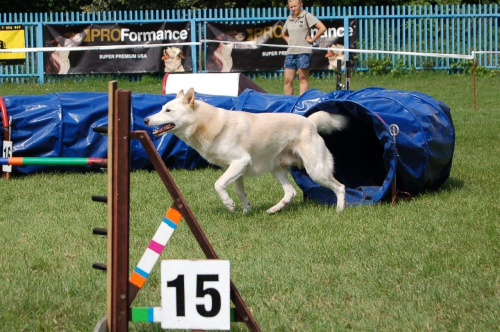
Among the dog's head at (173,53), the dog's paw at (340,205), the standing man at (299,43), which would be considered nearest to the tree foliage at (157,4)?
the dog's head at (173,53)

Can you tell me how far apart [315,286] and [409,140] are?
9.90 feet

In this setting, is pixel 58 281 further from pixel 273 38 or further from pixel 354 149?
pixel 273 38

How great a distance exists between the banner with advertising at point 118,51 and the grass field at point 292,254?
39.3 ft

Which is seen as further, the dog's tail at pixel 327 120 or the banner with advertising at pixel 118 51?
the banner with advertising at pixel 118 51

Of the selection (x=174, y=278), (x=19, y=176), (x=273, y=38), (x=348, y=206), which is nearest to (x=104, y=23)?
(x=273, y=38)

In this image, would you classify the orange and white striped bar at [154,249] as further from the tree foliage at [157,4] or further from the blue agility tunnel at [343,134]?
the tree foliage at [157,4]

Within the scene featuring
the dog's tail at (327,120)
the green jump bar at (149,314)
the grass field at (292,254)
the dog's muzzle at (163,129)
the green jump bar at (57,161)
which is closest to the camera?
the green jump bar at (149,314)

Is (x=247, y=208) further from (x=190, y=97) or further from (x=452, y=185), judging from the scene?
(x=452, y=185)

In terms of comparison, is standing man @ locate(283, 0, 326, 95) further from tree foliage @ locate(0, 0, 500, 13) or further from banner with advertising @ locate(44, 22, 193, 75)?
tree foliage @ locate(0, 0, 500, 13)

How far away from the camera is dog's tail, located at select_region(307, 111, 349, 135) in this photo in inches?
293

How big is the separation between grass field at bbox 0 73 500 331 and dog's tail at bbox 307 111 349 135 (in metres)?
0.80

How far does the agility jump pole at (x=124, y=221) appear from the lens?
3512mm

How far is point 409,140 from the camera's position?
719 centimetres

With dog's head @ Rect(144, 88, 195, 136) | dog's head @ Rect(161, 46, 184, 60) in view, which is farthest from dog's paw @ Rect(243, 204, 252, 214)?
dog's head @ Rect(161, 46, 184, 60)
